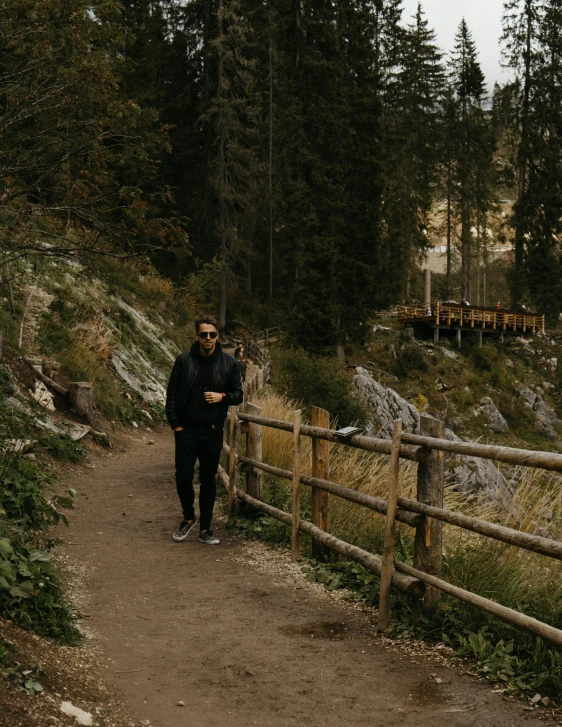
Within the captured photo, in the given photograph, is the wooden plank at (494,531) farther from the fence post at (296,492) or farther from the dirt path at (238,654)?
the fence post at (296,492)

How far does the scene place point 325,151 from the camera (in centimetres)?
3366

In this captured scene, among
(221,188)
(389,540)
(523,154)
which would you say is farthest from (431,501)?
(523,154)

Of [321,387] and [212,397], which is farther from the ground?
[212,397]

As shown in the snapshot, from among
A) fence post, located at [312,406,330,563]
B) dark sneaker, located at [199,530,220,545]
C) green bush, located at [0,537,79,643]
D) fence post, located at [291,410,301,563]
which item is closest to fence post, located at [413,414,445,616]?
fence post, located at [312,406,330,563]

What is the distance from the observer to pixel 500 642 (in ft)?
14.5

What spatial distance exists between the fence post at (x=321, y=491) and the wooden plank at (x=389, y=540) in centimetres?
153

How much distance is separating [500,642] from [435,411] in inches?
1285

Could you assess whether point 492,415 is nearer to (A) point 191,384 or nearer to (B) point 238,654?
(A) point 191,384

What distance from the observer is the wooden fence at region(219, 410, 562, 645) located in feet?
13.5

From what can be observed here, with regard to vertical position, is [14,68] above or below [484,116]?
below

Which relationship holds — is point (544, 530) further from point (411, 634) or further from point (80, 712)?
point (80, 712)

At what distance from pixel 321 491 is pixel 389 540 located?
5.37 ft

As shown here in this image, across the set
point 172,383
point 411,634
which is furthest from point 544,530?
point 172,383

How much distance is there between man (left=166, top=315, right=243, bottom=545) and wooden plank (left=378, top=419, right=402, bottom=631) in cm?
239
